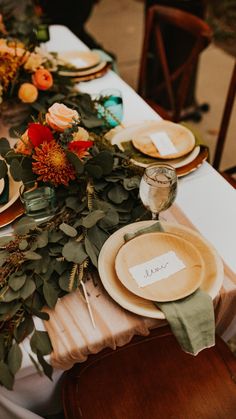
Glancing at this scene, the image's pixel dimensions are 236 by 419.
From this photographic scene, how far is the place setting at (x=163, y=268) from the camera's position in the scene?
817mm

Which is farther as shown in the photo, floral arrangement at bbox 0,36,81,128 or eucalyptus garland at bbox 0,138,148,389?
floral arrangement at bbox 0,36,81,128

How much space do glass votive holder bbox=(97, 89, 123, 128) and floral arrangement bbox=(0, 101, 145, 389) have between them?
24 centimetres

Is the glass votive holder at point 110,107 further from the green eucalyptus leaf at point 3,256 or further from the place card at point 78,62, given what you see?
the green eucalyptus leaf at point 3,256

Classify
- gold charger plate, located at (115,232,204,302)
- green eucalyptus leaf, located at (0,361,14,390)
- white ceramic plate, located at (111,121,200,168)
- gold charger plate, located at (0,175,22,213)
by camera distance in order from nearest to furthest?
1. green eucalyptus leaf, located at (0,361,14,390)
2. gold charger plate, located at (115,232,204,302)
3. gold charger plate, located at (0,175,22,213)
4. white ceramic plate, located at (111,121,200,168)

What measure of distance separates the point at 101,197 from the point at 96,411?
53cm

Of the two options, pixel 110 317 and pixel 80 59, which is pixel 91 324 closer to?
pixel 110 317

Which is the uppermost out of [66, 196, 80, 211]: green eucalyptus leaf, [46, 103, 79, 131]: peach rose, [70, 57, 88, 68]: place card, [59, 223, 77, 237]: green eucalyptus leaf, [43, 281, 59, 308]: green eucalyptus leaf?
[46, 103, 79, 131]: peach rose

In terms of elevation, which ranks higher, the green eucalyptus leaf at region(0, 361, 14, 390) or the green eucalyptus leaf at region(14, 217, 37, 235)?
the green eucalyptus leaf at region(14, 217, 37, 235)

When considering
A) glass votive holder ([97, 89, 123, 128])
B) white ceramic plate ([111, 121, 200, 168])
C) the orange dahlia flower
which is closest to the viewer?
the orange dahlia flower

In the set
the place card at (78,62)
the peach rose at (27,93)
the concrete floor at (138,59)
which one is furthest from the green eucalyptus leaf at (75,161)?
the concrete floor at (138,59)

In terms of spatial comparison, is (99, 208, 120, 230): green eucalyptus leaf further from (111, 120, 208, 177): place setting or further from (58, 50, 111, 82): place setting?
(58, 50, 111, 82): place setting

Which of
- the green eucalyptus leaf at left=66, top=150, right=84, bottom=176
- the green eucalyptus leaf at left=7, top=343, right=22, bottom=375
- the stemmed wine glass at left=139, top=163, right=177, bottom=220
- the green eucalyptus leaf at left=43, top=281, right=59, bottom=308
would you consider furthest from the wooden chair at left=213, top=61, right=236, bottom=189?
the green eucalyptus leaf at left=7, top=343, right=22, bottom=375

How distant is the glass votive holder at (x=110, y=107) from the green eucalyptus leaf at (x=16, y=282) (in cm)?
68

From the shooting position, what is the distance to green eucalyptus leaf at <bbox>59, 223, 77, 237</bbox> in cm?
91
